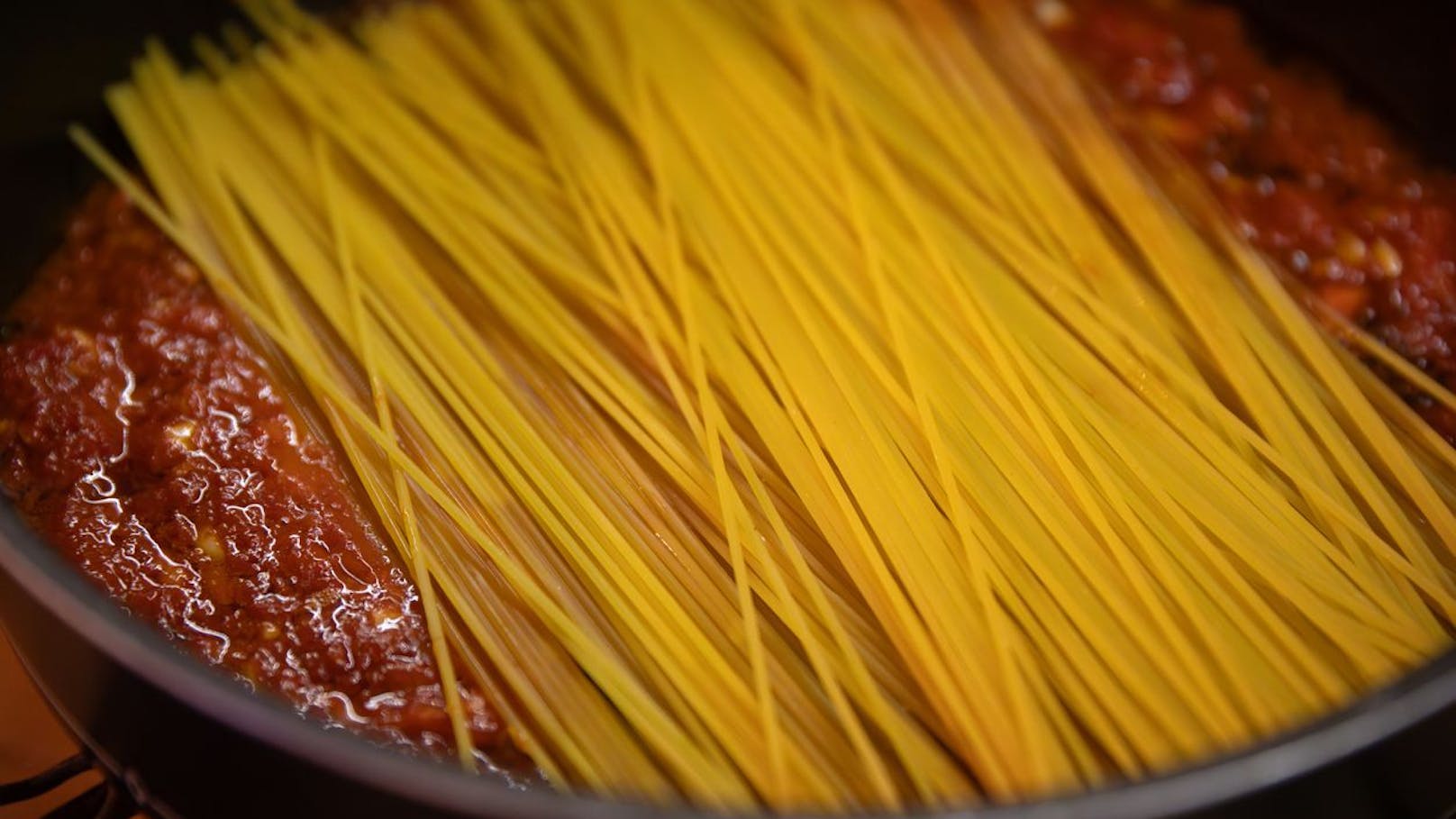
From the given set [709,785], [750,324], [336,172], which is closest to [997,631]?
[709,785]

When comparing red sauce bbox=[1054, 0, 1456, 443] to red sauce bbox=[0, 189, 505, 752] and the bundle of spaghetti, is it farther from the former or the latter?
red sauce bbox=[0, 189, 505, 752]

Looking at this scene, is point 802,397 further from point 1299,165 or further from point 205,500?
point 1299,165

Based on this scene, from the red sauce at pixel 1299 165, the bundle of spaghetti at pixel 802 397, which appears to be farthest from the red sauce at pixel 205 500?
the red sauce at pixel 1299 165

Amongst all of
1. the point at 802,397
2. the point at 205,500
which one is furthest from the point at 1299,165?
the point at 205,500

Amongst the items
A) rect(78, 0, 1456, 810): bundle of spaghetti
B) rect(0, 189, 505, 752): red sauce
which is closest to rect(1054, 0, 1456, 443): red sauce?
rect(78, 0, 1456, 810): bundle of spaghetti

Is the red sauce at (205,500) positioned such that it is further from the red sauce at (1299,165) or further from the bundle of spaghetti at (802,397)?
the red sauce at (1299,165)
